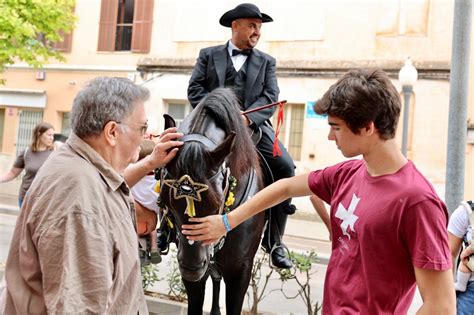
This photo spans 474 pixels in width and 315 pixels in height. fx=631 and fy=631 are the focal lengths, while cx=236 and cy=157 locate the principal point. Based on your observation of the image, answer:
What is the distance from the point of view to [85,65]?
22594 millimetres

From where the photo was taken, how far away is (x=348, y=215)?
2.62 meters

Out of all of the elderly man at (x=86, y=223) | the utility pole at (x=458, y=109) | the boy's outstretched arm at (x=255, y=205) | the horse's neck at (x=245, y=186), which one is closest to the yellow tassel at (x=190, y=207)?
the boy's outstretched arm at (x=255, y=205)

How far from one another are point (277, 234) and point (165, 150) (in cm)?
177

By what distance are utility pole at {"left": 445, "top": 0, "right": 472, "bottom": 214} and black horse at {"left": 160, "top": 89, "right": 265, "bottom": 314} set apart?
2101 mm

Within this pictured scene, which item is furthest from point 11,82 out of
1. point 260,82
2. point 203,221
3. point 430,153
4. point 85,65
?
point 203,221

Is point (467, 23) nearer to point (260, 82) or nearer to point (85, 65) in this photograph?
point (260, 82)

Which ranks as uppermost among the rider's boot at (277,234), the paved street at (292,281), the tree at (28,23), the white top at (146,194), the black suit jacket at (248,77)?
the tree at (28,23)

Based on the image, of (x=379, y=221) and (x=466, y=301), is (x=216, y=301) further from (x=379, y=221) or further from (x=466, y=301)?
(x=379, y=221)

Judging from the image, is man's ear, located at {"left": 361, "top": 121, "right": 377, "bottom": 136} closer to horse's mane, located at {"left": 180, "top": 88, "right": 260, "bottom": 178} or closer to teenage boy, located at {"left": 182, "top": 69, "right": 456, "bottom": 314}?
teenage boy, located at {"left": 182, "top": 69, "right": 456, "bottom": 314}

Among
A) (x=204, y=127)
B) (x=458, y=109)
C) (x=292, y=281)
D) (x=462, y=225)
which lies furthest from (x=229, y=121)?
(x=292, y=281)

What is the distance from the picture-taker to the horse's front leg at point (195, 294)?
15.5ft

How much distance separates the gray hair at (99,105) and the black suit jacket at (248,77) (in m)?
2.56

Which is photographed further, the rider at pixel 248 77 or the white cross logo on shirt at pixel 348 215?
the rider at pixel 248 77

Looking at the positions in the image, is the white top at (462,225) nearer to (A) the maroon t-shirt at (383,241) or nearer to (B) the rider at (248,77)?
(B) the rider at (248,77)
